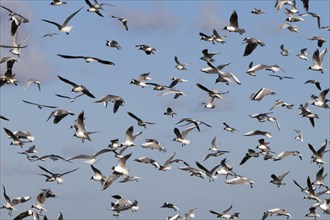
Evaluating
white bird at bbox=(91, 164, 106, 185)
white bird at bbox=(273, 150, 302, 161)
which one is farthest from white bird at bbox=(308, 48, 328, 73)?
white bird at bbox=(91, 164, 106, 185)

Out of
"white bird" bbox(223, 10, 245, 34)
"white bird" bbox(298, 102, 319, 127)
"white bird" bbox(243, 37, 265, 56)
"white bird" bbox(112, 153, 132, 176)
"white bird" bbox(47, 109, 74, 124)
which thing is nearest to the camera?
"white bird" bbox(112, 153, 132, 176)

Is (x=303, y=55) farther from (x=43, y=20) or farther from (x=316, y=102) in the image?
(x=43, y=20)

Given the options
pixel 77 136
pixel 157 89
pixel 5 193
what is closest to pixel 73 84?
pixel 77 136

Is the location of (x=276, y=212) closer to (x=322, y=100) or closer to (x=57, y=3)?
(x=322, y=100)

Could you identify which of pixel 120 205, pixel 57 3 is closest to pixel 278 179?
pixel 120 205

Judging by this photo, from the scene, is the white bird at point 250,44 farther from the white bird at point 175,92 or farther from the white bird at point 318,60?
the white bird at point 175,92

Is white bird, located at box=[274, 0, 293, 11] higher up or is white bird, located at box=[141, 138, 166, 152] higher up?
white bird, located at box=[274, 0, 293, 11]

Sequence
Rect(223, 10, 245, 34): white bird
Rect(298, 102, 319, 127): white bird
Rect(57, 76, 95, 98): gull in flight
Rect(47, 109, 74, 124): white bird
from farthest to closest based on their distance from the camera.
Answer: Rect(298, 102, 319, 127): white bird, Rect(223, 10, 245, 34): white bird, Rect(47, 109, 74, 124): white bird, Rect(57, 76, 95, 98): gull in flight

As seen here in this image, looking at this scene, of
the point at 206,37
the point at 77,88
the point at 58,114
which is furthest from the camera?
the point at 206,37

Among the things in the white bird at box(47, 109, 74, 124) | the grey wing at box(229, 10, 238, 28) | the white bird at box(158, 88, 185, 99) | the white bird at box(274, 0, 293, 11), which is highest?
the white bird at box(274, 0, 293, 11)

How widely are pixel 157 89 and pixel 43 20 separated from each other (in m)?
11.6

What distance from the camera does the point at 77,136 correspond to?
4691cm

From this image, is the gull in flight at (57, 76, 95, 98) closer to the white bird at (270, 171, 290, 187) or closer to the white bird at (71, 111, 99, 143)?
the white bird at (71, 111, 99, 143)

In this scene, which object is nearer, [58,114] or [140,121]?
[58,114]
